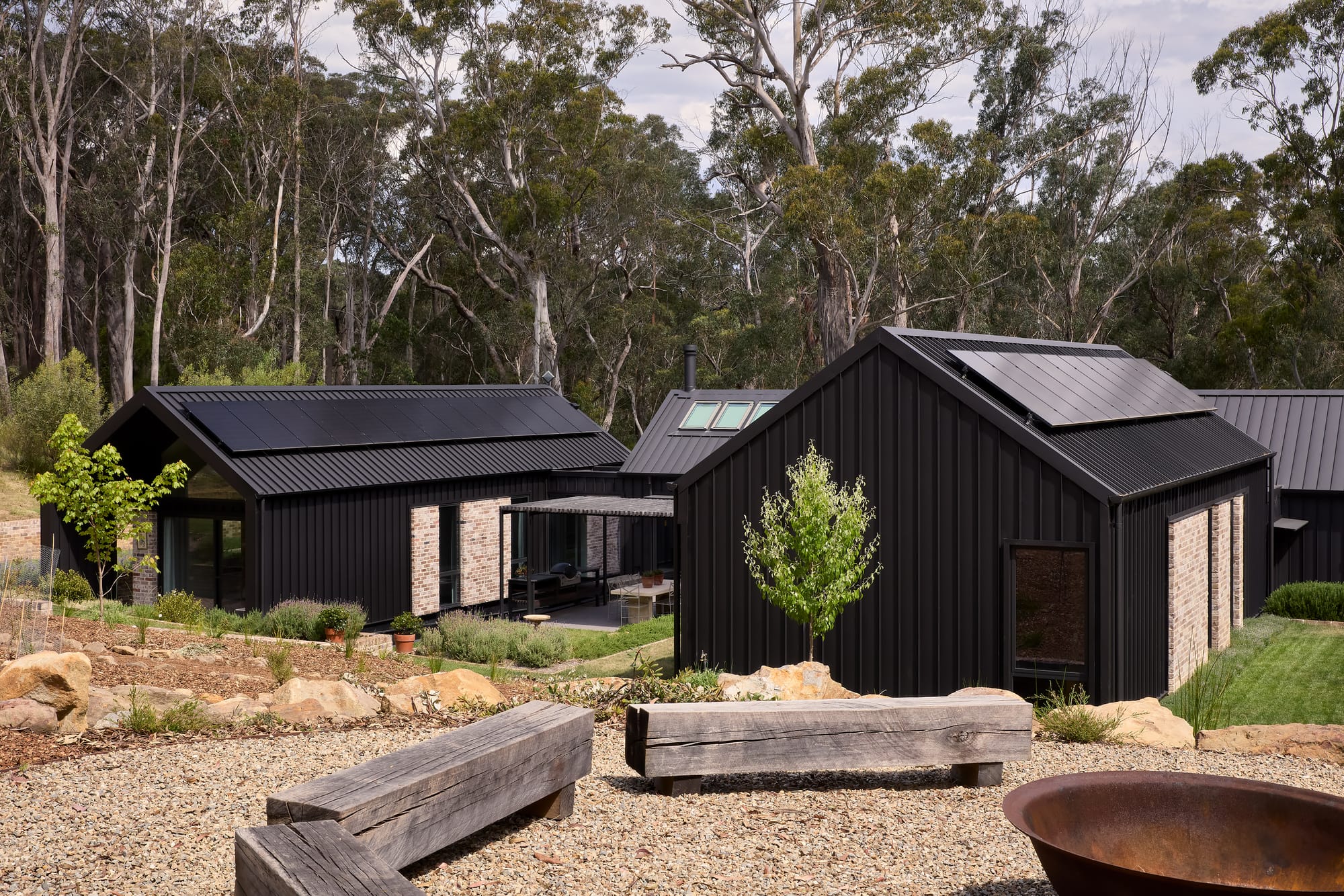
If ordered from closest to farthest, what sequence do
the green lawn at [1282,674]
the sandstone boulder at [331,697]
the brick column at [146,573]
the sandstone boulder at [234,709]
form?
the sandstone boulder at [234,709] < the sandstone boulder at [331,697] < the green lawn at [1282,674] < the brick column at [146,573]

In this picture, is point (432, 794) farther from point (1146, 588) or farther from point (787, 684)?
point (1146, 588)

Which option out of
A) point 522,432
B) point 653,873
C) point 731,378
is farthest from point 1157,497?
point 731,378

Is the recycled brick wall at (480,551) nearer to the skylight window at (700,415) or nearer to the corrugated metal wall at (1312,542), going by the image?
the skylight window at (700,415)

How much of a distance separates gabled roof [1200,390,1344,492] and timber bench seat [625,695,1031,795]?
15.0 m

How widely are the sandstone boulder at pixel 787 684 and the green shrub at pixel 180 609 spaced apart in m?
9.39

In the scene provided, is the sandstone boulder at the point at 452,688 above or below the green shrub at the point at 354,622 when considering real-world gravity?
above

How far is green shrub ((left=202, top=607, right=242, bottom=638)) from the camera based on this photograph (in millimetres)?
15975

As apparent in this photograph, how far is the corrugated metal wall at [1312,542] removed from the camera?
763 inches

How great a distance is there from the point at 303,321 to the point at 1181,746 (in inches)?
1589

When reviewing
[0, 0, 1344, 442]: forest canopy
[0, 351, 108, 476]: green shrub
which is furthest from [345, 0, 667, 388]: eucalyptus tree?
[0, 351, 108, 476]: green shrub

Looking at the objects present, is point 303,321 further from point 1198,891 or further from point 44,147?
point 1198,891

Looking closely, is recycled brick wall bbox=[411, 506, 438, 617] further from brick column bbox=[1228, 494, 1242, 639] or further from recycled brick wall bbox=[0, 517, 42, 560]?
brick column bbox=[1228, 494, 1242, 639]

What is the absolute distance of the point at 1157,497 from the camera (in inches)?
507

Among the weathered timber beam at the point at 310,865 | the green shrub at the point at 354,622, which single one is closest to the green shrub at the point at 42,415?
the green shrub at the point at 354,622
